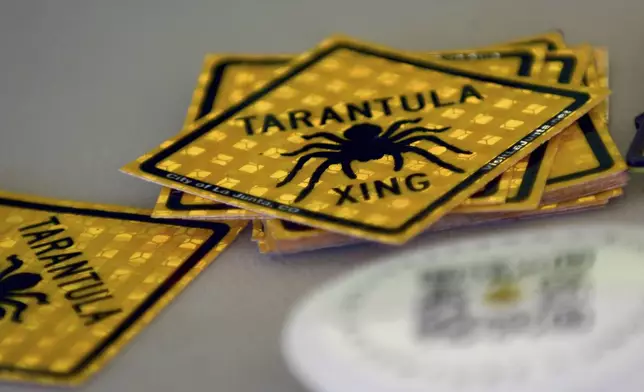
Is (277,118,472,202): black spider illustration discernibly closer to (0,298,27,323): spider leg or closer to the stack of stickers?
the stack of stickers

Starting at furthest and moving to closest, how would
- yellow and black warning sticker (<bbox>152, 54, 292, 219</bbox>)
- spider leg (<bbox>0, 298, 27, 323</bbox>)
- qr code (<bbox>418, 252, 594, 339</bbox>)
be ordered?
yellow and black warning sticker (<bbox>152, 54, 292, 219</bbox>)
spider leg (<bbox>0, 298, 27, 323</bbox>)
qr code (<bbox>418, 252, 594, 339</bbox>)

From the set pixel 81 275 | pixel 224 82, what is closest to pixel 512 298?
pixel 81 275

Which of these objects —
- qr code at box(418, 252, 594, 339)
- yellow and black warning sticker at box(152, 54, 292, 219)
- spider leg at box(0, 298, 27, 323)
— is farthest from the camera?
yellow and black warning sticker at box(152, 54, 292, 219)

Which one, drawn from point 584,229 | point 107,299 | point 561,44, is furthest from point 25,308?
point 561,44

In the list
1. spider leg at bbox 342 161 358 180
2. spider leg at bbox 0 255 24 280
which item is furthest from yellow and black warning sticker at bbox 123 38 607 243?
spider leg at bbox 0 255 24 280

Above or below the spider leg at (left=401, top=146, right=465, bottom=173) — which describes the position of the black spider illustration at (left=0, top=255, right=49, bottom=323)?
below

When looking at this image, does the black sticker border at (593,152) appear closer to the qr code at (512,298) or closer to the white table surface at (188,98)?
the white table surface at (188,98)

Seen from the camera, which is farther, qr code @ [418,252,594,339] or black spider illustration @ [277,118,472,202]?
black spider illustration @ [277,118,472,202]
